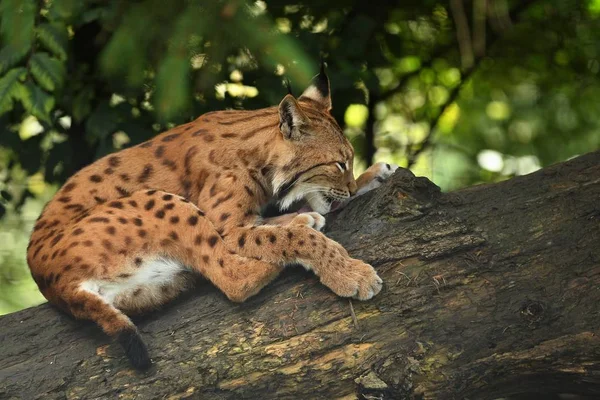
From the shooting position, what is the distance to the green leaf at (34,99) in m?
5.25

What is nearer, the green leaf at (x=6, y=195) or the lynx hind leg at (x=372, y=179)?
the lynx hind leg at (x=372, y=179)

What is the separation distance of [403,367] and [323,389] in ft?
1.25

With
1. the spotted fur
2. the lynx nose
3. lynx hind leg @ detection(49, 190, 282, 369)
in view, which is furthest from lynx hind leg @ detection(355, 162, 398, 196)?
lynx hind leg @ detection(49, 190, 282, 369)

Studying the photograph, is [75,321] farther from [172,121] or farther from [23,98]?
[172,121]

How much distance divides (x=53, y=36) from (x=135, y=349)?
205 centimetres

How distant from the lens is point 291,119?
4.91 meters

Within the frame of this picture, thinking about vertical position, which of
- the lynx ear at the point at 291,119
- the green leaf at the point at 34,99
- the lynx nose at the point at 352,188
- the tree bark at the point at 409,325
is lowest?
the tree bark at the point at 409,325

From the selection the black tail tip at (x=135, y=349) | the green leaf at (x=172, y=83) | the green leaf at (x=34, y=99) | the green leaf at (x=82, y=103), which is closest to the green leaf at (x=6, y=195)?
the green leaf at (x=82, y=103)

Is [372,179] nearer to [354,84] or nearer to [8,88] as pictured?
[354,84]

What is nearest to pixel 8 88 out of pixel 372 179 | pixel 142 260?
pixel 142 260

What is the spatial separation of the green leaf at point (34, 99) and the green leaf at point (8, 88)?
38mm

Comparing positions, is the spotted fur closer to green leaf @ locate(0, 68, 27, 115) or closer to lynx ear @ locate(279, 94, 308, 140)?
lynx ear @ locate(279, 94, 308, 140)

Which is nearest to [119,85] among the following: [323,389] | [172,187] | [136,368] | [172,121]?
[172,121]

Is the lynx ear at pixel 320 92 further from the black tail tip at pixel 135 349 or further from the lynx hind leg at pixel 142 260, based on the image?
the black tail tip at pixel 135 349
